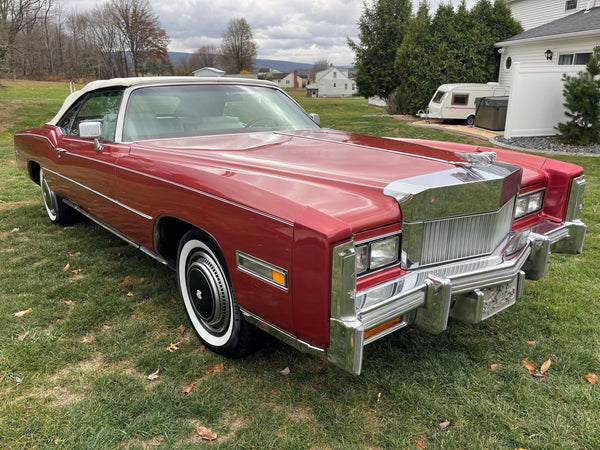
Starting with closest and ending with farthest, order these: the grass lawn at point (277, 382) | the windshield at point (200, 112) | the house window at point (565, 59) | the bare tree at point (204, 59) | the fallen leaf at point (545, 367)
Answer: the grass lawn at point (277, 382) → the fallen leaf at point (545, 367) → the windshield at point (200, 112) → the house window at point (565, 59) → the bare tree at point (204, 59)

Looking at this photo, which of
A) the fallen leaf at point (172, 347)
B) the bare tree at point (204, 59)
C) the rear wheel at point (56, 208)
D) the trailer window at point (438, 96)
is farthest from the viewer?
the bare tree at point (204, 59)

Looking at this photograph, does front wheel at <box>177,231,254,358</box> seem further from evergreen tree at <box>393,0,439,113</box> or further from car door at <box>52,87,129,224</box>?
evergreen tree at <box>393,0,439,113</box>

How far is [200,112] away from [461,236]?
7.62ft

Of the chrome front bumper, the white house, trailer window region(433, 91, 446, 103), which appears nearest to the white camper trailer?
trailer window region(433, 91, 446, 103)

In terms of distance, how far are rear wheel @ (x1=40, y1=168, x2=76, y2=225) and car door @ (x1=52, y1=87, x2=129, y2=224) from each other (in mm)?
350

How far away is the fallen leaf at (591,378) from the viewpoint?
8.50ft

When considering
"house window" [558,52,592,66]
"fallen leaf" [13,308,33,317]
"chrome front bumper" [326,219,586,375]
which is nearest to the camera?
"chrome front bumper" [326,219,586,375]

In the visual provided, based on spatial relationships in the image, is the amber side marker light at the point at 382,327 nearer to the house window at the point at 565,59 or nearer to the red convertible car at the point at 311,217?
the red convertible car at the point at 311,217

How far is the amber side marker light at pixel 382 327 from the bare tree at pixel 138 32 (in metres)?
58.9

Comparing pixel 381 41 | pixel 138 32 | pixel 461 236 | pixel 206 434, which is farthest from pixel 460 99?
pixel 138 32

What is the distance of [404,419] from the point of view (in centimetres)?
232

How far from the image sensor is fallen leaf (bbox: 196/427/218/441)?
221 cm

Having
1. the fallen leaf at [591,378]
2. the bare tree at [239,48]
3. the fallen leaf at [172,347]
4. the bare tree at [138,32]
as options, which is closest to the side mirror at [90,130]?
the fallen leaf at [172,347]

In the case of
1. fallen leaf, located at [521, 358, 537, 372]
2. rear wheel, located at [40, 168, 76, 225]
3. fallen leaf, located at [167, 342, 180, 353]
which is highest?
rear wheel, located at [40, 168, 76, 225]
